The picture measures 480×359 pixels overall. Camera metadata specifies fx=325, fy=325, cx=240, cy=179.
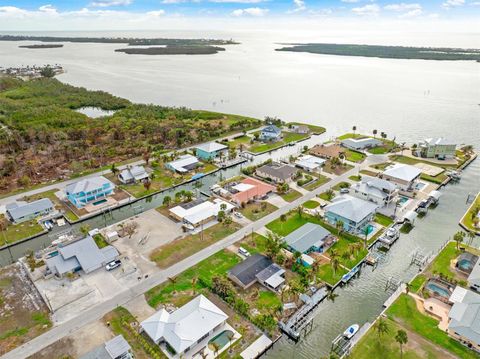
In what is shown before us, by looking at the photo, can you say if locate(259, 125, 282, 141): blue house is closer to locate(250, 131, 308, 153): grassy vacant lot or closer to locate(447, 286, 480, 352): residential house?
locate(250, 131, 308, 153): grassy vacant lot

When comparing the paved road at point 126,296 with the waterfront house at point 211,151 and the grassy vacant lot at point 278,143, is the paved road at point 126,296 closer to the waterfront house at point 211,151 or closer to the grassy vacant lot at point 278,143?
the waterfront house at point 211,151

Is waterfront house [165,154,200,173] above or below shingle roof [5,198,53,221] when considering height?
above

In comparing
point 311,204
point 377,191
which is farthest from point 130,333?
point 377,191

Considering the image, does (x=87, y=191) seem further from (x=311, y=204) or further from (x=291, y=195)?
(x=311, y=204)

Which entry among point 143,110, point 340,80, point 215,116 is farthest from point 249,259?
point 340,80

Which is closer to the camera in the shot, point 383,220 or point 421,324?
point 421,324

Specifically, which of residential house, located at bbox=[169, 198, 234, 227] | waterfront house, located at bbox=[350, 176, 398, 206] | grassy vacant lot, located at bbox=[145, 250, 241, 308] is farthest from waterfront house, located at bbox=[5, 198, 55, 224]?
waterfront house, located at bbox=[350, 176, 398, 206]
